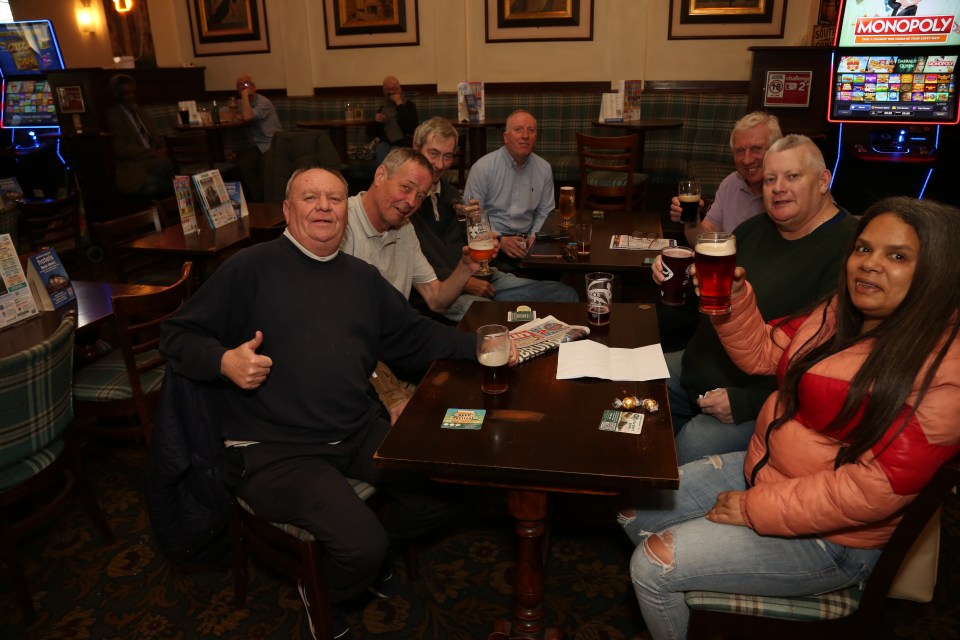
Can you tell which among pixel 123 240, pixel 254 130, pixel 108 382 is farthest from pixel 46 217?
pixel 108 382

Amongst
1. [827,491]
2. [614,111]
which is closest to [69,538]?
[827,491]

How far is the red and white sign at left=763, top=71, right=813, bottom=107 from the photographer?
232 inches

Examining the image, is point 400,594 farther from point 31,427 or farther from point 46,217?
point 46,217

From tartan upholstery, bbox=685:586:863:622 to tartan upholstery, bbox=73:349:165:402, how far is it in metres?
2.28

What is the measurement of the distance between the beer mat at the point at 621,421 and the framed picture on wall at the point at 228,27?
8222 millimetres

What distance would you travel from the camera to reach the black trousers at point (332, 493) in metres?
1.84

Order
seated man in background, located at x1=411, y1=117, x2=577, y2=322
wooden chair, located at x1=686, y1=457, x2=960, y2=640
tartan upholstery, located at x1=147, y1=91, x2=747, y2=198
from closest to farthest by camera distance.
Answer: wooden chair, located at x1=686, y1=457, x2=960, y2=640, seated man in background, located at x1=411, y1=117, x2=577, y2=322, tartan upholstery, located at x1=147, y1=91, x2=747, y2=198

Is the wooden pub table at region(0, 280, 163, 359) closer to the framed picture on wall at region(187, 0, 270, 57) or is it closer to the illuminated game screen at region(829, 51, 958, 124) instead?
the illuminated game screen at region(829, 51, 958, 124)

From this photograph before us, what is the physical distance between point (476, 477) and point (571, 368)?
0.54m

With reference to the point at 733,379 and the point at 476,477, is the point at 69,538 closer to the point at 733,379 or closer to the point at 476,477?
the point at 476,477

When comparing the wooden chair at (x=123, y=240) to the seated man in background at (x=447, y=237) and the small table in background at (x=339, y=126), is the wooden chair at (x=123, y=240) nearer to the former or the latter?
the seated man in background at (x=447, y=237)

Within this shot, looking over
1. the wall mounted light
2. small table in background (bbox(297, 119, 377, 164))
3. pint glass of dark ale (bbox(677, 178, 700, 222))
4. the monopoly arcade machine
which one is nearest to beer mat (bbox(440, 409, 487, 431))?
pint glass of dark ale (bbox(677, 178, 700, 222))

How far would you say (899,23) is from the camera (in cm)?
503

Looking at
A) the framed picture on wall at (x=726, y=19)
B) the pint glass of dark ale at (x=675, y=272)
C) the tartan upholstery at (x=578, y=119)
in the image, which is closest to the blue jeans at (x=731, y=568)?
the pint glass of dark ale at (x=675, y=272)
